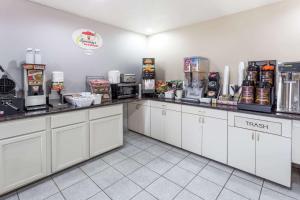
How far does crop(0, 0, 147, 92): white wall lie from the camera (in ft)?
7.47

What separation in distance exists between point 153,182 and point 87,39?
2.65m

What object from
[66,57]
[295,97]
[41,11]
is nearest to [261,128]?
[295,97]

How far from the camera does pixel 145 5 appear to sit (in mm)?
2523

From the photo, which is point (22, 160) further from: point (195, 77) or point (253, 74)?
point (253, 74)

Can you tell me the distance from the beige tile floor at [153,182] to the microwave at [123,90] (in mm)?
1121

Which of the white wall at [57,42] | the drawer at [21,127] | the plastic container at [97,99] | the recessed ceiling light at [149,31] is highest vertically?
the recessed ceiling light at [149,31]

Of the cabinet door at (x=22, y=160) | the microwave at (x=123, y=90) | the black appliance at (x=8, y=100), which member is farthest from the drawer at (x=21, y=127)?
the microwave at (x=123, y=90)

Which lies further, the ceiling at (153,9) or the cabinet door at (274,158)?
the ceiling at (153,9)

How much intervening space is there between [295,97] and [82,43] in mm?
3281

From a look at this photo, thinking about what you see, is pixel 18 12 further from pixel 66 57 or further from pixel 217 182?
pixel 217 182

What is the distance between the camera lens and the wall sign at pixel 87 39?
296 cm

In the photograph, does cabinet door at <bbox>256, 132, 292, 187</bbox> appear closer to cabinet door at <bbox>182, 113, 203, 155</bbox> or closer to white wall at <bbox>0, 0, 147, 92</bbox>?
cabinet door at <bbox>182, 113, 203, 155</bbox>

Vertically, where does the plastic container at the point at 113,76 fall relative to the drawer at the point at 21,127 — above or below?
above

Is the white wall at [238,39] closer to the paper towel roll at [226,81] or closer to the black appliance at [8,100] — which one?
the paper towel roll at [226,81]
